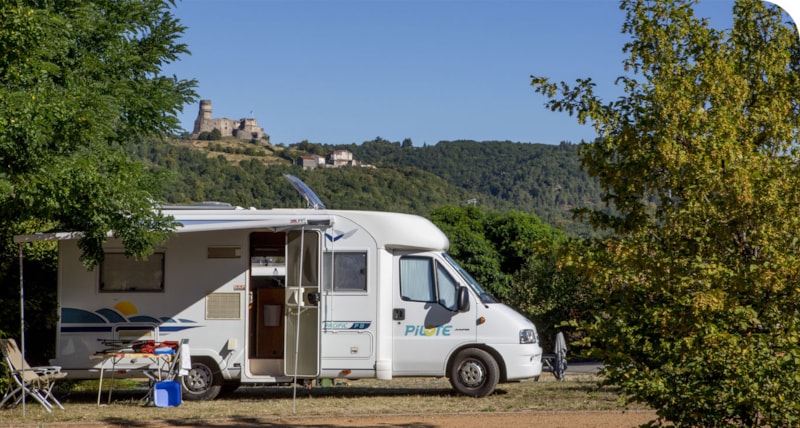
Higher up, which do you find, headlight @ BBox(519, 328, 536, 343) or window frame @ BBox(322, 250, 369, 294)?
window frame @ BBox(322, 250, 369, 294)

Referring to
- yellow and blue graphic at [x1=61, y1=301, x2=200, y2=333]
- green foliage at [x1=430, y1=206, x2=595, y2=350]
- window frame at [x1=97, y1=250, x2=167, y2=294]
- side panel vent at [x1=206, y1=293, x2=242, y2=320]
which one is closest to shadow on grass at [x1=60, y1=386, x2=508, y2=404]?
yellow and blue graphic at [x1=61, y1=301, x2=200, y2=333]

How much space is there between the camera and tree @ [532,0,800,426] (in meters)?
5.91

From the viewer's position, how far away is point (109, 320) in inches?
510

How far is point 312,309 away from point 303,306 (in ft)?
0.43

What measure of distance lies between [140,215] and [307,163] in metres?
56.7

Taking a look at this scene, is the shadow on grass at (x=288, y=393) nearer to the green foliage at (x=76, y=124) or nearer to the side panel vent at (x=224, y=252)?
the green foliage at (x=76, y=124)

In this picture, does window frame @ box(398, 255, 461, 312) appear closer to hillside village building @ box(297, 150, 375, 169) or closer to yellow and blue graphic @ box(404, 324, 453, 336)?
yellow and blue graphic @ box(404, 324, 453, 336)

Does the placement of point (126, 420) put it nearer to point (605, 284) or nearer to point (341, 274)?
point (341, 274)

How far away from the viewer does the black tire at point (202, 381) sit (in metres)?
13.0

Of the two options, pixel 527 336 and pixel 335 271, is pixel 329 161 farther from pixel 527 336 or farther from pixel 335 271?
pixel 527 336

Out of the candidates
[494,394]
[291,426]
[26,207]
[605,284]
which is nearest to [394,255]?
[494,394]

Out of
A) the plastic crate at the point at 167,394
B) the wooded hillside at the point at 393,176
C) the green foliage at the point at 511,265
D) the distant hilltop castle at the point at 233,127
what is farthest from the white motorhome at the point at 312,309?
the distant hilltop castle at the point at 233,127

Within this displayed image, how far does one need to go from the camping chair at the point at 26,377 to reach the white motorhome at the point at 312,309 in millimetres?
864

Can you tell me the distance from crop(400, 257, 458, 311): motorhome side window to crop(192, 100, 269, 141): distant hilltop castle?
72.7 meters
